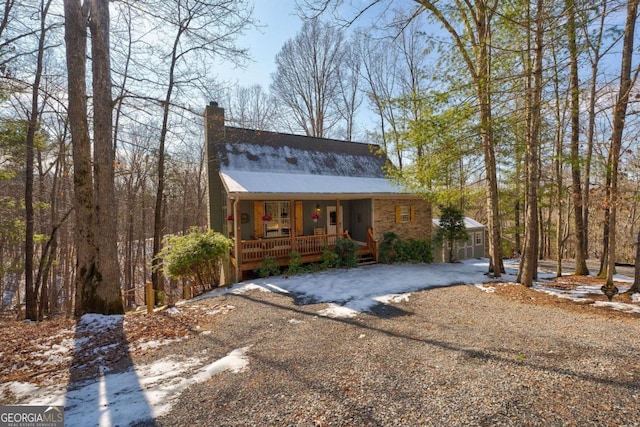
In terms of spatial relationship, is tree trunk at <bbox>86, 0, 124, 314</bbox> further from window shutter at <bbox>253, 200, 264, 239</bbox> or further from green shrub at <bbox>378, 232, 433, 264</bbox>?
green shrub at <bbox>378, 232, 433, 264</bbox>

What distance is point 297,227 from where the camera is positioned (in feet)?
39.1

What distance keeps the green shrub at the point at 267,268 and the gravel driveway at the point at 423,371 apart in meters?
3.72

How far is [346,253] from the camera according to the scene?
10.7 m

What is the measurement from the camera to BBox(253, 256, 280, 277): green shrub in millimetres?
9501

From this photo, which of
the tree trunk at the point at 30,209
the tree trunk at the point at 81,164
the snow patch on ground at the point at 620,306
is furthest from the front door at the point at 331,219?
the tree trunk at the point at 30,209

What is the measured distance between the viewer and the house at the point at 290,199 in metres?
9.92

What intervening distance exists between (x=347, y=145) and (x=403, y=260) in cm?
701

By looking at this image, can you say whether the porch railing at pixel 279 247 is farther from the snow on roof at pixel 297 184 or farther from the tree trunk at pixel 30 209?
the tree trunk at pixel 30 209

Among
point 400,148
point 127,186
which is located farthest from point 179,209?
point 400,148

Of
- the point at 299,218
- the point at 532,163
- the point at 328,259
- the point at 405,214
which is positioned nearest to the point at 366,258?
the point at 328,259

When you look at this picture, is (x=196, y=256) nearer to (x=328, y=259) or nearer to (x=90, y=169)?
(x=90, y=169)

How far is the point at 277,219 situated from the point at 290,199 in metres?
1.94

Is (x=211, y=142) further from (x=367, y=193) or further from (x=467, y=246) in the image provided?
(x=467, y=246)

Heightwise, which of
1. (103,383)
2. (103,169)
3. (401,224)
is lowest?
(103,383)
